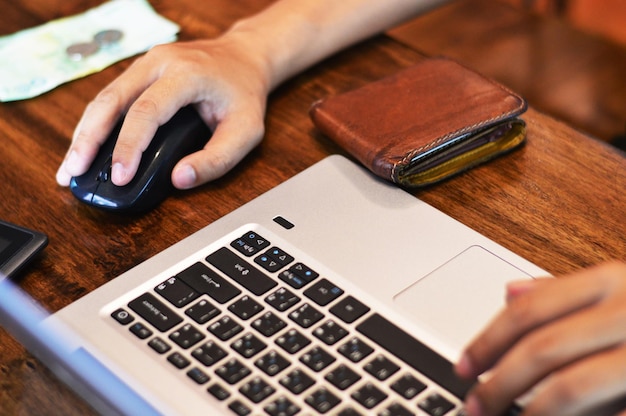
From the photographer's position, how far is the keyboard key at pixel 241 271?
647 mm

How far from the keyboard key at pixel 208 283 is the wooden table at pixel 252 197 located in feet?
0.23

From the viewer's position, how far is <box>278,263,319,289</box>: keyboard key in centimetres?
65

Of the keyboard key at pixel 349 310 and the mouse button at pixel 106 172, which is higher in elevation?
the mouse button at pixel 106 172

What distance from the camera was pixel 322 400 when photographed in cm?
55

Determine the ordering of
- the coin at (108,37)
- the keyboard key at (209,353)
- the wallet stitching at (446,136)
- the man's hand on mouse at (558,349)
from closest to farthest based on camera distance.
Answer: the man's hand on mouse at (558,349), the keyboard key at (209,353), the wallet stitching at (446,136), the coin at (108,37)

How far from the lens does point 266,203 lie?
0.75 meters

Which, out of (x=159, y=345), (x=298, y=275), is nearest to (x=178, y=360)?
(x=159, y=345)

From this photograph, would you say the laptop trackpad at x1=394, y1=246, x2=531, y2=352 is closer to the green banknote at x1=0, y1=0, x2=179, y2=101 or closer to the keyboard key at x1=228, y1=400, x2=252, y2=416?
the keyboard key at x1=228, y1=400, x2=252, y2=416

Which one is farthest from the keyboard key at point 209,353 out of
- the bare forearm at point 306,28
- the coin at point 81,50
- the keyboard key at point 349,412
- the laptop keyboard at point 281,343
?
the coin at point 81,50

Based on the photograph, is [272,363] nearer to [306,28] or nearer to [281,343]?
[281,343]

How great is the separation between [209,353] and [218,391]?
37 millimetres

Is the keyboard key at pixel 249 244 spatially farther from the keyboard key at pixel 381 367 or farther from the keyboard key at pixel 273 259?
the keyboard key at pixel 381 367

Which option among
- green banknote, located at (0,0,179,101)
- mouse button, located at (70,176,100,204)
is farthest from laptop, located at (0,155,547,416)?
green banknote, located at (0,0,179,101)

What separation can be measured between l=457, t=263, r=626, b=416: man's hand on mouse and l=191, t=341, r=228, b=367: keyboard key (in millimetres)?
178
